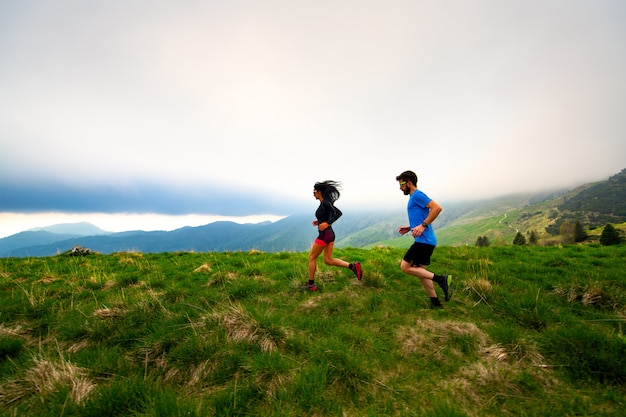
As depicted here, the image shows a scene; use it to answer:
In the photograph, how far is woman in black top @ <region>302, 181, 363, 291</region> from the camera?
7.41 m

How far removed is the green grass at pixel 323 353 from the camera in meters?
3.10

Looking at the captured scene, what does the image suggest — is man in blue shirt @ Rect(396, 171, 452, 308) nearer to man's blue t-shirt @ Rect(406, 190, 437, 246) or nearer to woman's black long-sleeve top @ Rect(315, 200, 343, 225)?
man's blue t-shirt @ Rect(406, 190, 437, 246)

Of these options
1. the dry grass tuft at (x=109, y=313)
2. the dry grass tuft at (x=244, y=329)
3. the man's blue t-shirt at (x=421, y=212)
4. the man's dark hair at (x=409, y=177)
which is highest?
the man's dark hair at (x=409, y=177)

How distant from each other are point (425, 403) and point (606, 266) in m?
11.3

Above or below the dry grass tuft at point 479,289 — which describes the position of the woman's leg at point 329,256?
above

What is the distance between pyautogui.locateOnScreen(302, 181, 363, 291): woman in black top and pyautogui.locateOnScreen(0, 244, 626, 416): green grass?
26.0 inches

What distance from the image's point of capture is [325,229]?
7.51 metres

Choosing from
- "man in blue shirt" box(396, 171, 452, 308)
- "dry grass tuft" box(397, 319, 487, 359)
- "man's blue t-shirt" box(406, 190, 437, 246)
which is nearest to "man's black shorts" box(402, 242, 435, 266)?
"man in blue shirt" box(396, 171, 452, 308)

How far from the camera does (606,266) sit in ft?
30.2

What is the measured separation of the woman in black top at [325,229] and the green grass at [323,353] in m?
0.66

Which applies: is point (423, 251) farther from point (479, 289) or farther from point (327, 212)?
point (327, 212)

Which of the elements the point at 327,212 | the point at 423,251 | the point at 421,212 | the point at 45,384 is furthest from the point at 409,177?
the point at 45,384

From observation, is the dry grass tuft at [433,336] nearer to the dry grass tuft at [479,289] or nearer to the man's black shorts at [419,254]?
the man's black shorts at [419,254]

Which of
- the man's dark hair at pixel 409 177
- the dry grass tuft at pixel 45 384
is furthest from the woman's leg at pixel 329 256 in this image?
the dry grass tuft at pixel 45 384
